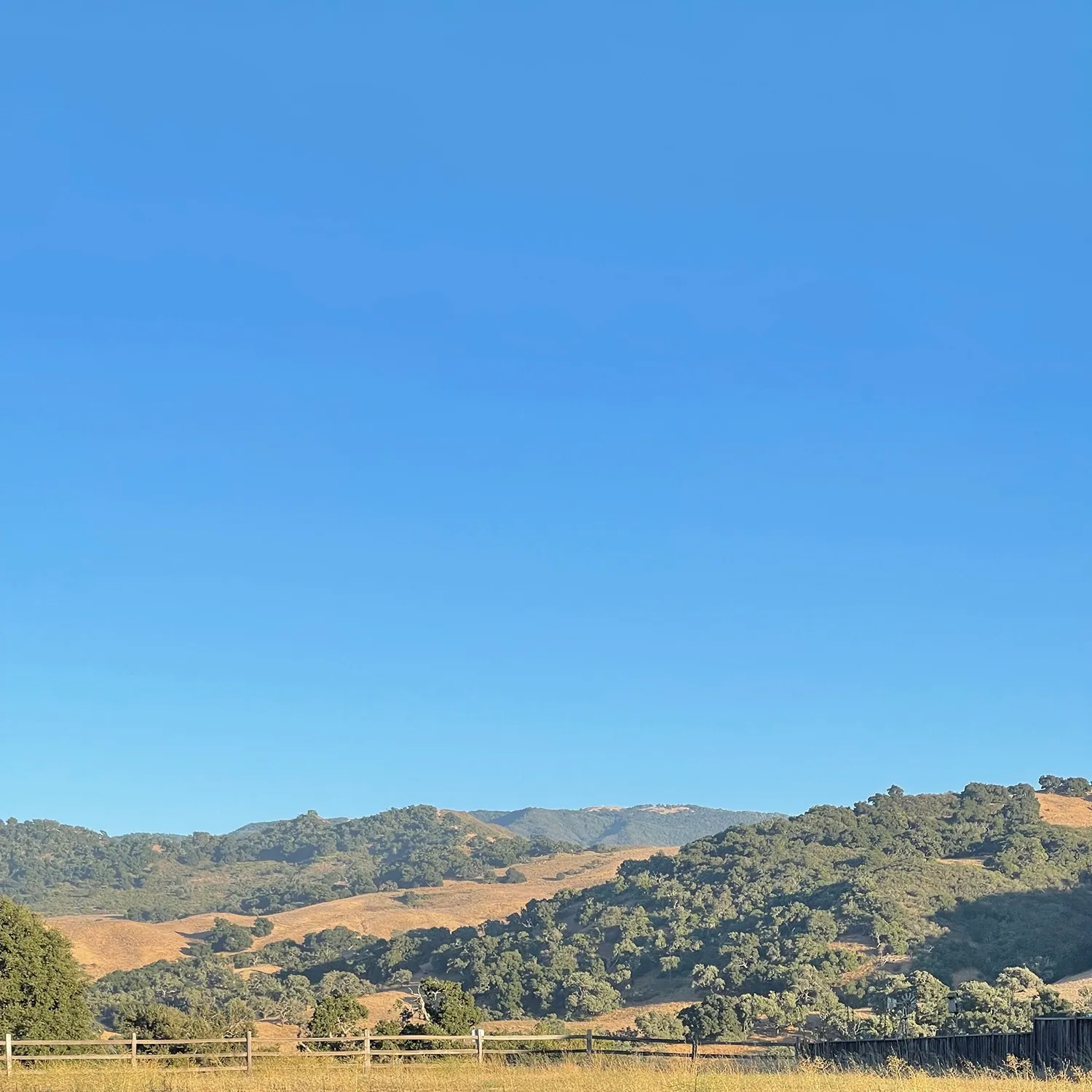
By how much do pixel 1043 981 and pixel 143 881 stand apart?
16557cm

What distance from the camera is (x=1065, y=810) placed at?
12094 centimetres

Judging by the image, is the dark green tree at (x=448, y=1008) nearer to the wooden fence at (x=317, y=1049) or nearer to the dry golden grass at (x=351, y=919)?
the wooden fence at (x=317, y=1049)

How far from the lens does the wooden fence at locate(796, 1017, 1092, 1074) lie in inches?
1049

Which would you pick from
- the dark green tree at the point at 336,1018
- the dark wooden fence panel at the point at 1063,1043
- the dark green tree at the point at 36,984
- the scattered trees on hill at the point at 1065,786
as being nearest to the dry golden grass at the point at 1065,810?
the scattered trees on hill at the point at 1065,786

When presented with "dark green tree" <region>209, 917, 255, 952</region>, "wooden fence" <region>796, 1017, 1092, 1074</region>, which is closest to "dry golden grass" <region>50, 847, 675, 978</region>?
"dark green tree" <region>209, 917, 255, 952</region>

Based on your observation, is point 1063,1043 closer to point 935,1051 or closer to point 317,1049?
point 935,1051

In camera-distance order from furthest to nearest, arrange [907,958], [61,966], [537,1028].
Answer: [907,958] < [537,1028] < [61,966]

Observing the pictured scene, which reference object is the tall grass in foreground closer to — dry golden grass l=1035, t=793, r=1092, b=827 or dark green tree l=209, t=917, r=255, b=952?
dark green tree l=209, t=917, r=255, b=952

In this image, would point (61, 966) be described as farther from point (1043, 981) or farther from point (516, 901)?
point (516, 901)

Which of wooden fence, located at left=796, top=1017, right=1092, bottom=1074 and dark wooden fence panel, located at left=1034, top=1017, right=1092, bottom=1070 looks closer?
dark wooden fence panel, located at left=1034, top=1017, right=1092, bottom=1070

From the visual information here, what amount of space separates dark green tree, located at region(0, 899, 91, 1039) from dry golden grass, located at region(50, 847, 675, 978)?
56.3 metres

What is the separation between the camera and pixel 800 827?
116875 millimetres

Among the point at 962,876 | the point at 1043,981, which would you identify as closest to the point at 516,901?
the point at 962,876

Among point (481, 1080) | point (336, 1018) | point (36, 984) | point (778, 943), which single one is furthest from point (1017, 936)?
point (36, 984)
